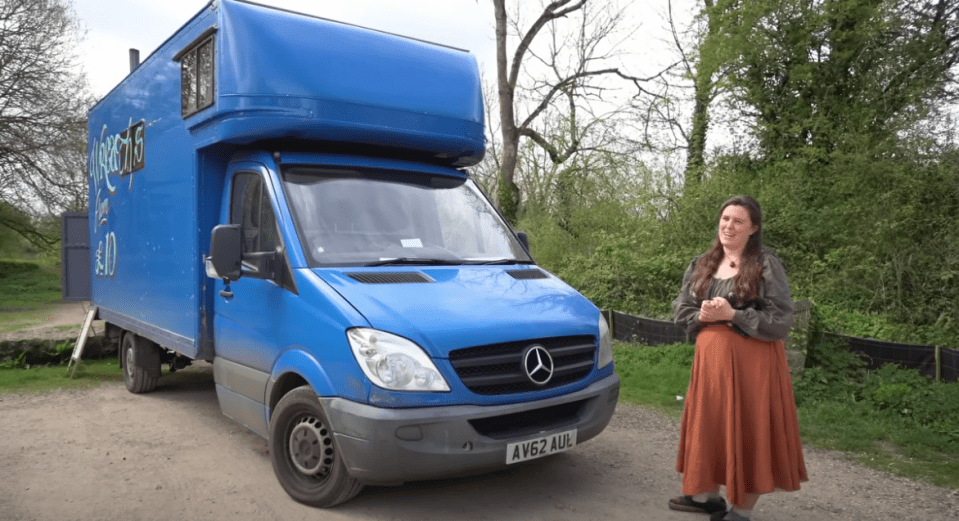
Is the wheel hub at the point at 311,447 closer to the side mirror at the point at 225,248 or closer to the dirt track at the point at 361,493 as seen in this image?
the dirt track at the point at 361,493

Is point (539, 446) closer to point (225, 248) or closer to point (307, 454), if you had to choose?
point (307, 454)

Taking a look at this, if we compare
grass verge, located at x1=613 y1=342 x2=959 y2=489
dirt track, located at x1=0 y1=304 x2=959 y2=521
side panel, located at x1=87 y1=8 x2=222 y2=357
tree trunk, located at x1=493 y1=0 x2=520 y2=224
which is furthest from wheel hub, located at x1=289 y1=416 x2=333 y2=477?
tree trunk, located at x1=493 y1=0 x2=520 y2=224

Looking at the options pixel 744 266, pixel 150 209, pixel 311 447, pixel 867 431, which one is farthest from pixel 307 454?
pixel 867 431

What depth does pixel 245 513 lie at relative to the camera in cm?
424

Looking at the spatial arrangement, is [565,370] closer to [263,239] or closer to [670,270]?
[263,239]

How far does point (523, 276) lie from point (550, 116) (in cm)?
1695

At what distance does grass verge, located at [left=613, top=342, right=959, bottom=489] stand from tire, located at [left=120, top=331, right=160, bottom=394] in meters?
5.08

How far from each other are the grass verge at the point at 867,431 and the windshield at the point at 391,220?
9.99 feet

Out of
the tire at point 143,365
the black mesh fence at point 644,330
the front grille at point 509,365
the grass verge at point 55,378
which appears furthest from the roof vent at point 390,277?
the black mesh fence at point 644,330

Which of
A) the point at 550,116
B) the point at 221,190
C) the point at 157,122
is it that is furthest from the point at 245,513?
the point at 550,116

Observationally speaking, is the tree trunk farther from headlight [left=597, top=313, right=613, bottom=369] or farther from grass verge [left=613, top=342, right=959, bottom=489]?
headlight [left=597, top=313, right=613, bottom=369]

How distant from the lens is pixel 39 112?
24125 millimetres

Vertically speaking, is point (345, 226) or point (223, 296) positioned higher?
point (345, 226)

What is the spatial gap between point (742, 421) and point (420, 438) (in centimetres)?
173
